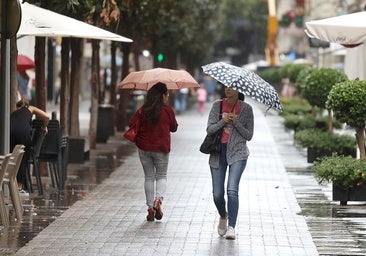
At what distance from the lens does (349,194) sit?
16.5 meters

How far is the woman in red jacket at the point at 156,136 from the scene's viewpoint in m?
14.8

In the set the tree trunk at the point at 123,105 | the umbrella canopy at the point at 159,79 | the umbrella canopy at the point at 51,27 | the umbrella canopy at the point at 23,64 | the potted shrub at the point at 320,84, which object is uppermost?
the umbrella canopy at the point at 51,27

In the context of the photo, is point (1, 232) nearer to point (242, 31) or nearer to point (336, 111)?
point (336, 111)

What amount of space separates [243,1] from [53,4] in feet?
335

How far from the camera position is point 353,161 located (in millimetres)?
16703

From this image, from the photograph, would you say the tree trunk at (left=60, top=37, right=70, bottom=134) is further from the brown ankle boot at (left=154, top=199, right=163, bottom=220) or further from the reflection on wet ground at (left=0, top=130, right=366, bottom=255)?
the brown ankle boot at (left=154, top=199, right=163, bottom=220)

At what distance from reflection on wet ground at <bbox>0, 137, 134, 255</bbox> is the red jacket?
1.50 metres

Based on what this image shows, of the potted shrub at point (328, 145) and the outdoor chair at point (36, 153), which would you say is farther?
the potted shrub at point (328, 145)

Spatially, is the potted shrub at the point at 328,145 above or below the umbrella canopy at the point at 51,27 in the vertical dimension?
below

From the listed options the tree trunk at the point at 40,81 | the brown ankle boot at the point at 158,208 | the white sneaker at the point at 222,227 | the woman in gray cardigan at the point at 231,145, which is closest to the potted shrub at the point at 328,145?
the tree trunk at the point at 40,81

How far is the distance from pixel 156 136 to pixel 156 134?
26 millimetres

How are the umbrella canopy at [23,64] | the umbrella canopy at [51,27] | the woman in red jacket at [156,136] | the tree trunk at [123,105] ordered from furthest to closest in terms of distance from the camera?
the tree trunk at [123,105], the umbrella canopy at [23,64], the umbrella canopy at [51,27], the woman in red jacket at [156,136]

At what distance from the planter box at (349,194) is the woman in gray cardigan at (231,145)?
11.4 ft

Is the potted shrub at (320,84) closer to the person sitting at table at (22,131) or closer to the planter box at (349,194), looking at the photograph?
the planter box at (349,194)
